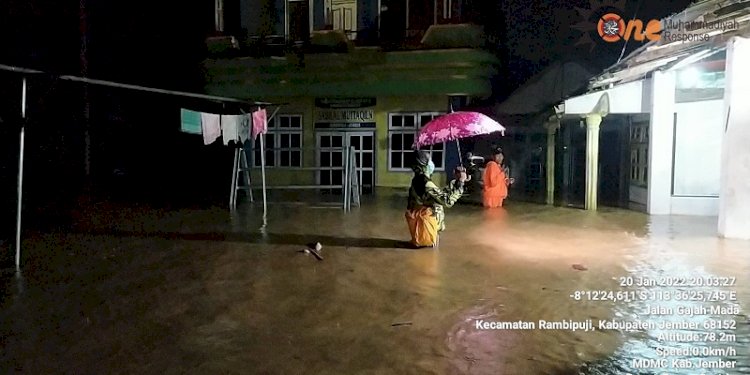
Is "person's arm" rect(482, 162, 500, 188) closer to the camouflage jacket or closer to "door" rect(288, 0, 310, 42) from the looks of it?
the camouflage jacket

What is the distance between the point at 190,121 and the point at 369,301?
5306 millimetres

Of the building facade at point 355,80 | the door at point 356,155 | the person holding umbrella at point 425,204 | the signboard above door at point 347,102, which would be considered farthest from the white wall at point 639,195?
the signboard above door at point 347,102

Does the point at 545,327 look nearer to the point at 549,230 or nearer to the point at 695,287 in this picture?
the point at 695,287

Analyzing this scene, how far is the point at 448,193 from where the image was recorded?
8.18m

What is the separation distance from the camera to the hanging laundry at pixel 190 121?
9.62m

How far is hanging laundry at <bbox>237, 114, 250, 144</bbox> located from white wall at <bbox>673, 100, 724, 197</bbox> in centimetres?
825

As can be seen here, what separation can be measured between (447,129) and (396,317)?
692 centimetres

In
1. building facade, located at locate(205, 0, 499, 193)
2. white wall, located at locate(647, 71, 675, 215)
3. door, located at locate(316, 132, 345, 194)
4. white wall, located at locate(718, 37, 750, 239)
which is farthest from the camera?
door, located at locate(316, 132, 345, 194)

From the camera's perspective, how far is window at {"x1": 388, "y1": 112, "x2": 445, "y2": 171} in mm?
18328

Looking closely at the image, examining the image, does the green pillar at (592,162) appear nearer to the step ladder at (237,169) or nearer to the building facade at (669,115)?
the building facade at (669,115)

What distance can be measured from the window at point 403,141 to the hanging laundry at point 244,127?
7928 millimetres

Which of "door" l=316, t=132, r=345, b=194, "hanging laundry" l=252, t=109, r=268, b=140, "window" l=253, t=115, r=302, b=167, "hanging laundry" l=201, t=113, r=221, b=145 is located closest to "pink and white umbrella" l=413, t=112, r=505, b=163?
"hanging laundry" l=252, t=109, r=268, b=140

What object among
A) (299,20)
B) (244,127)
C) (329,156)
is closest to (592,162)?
(244,127)

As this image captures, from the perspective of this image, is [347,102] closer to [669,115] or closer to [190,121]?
[190,121]
